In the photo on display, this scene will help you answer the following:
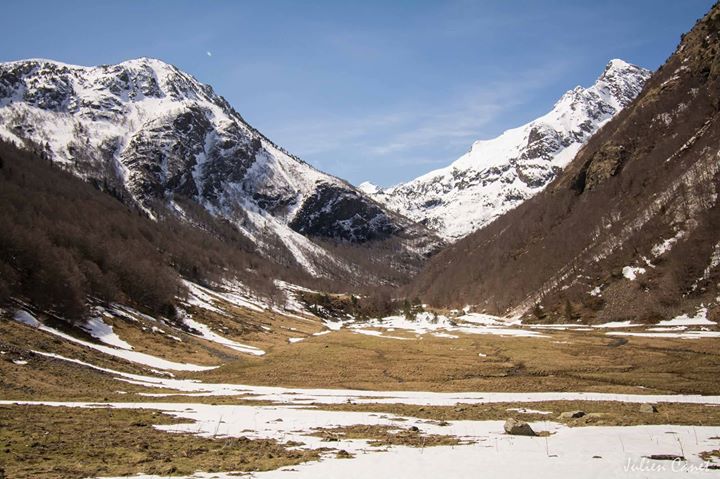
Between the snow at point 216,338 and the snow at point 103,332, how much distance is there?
2617cm

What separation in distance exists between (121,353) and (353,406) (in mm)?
46425

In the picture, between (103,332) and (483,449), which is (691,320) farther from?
(103,332)

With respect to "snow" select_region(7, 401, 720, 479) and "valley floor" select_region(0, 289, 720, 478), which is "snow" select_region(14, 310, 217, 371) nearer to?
"valley floor" select_region(0, 289, 720, 478)

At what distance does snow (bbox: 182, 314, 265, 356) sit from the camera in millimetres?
104500

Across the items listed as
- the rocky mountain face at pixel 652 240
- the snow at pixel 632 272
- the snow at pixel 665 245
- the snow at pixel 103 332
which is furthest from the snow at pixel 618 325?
the snow at pixel 103 332

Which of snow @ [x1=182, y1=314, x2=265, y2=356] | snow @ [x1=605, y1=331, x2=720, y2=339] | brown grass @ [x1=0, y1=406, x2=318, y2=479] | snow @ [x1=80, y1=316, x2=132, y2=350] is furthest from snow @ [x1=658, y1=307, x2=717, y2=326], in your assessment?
brown grass @ [x1=0, y1=406, x2=318, y2=479]

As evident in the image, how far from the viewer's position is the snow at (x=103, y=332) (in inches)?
3031

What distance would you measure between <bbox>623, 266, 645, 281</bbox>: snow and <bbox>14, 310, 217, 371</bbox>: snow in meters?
109

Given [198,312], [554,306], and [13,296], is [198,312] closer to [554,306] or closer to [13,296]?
[13,296]

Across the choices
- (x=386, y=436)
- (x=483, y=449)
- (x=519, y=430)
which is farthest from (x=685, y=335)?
(x=483, y=449)

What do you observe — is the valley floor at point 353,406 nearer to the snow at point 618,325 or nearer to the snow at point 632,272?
the snow at point 618,325

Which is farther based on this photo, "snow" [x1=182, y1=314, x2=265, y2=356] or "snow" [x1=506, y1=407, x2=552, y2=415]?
"snow" [x1=182, y1=314, x2=265, y2=356]

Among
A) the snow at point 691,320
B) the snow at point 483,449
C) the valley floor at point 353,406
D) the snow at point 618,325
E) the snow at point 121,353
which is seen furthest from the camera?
the snow at point 618,325

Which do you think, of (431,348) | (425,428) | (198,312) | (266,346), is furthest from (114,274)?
(425,428)
